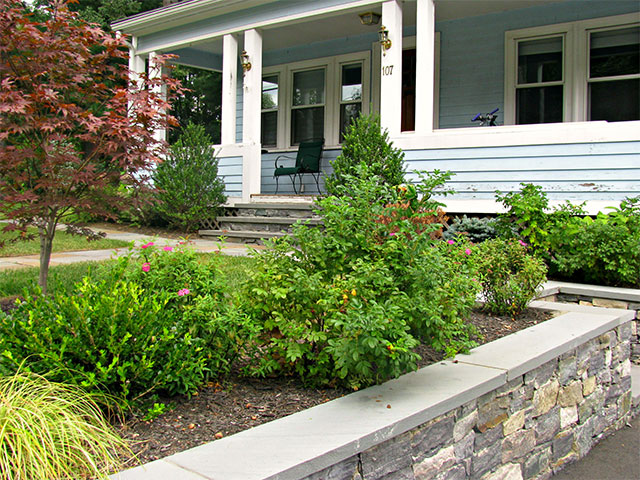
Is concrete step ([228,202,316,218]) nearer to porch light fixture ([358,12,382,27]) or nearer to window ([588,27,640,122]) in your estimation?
porch light fixture ([358,12,382,27])

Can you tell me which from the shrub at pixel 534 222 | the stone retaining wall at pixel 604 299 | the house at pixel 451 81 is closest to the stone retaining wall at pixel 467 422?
the stone retaining wall at pixel 604 299

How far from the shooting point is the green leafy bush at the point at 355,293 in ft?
7.85

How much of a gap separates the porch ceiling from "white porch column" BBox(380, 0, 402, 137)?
368mm

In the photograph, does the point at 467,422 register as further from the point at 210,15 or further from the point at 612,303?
the point at 210,15

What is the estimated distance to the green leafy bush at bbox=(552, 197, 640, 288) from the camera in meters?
5.20

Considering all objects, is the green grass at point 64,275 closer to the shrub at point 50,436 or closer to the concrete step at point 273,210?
the shrub at point 50,436

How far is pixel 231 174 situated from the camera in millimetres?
9453

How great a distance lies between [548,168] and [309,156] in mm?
4352

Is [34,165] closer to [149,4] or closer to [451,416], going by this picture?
[451,416]

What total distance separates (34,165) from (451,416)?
292 cm

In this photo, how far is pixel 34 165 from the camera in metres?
3.78

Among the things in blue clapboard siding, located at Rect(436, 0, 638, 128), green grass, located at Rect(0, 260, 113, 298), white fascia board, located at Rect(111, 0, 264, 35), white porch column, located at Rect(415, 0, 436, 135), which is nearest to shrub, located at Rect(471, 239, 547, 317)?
green grass, located at Rect(0, 260, 113, 298)

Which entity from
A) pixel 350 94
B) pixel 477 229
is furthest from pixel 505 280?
pixel 350 94

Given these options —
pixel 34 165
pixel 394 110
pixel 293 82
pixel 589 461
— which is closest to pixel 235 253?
pixel 394 110
